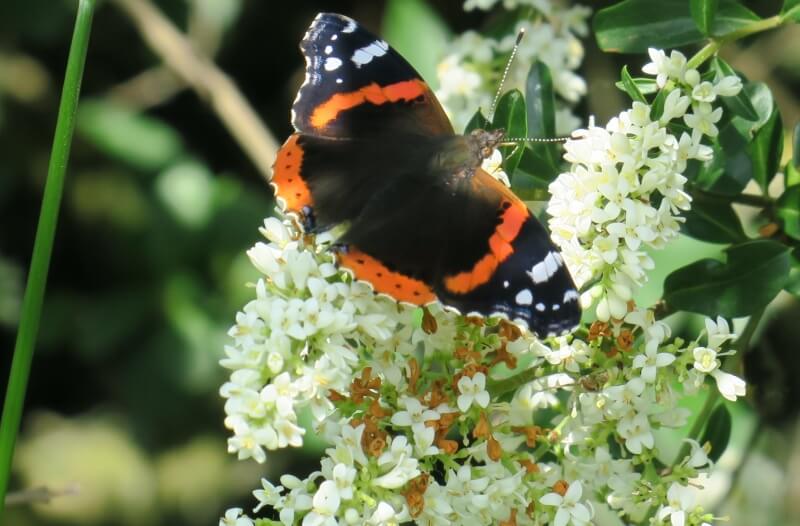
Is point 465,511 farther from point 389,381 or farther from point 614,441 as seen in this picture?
point 614,441

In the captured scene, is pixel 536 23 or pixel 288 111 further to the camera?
pixel 288 111

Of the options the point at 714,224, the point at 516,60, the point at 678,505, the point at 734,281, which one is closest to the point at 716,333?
the point at 734,281

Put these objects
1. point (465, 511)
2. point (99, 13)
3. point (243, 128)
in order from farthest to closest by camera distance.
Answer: point (99, 13) < point (243, 128) < point (465, 511)

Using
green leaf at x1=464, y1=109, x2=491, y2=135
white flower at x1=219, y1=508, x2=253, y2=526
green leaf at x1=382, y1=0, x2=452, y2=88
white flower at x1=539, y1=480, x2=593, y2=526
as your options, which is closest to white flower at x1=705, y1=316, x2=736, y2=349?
white flower at x1=539, y1=480, x2=593, y2=526

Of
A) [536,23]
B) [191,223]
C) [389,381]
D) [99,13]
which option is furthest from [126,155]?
[389,381]

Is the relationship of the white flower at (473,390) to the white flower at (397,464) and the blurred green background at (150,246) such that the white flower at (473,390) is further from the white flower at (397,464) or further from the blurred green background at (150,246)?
the blurred green background at (150,246)
